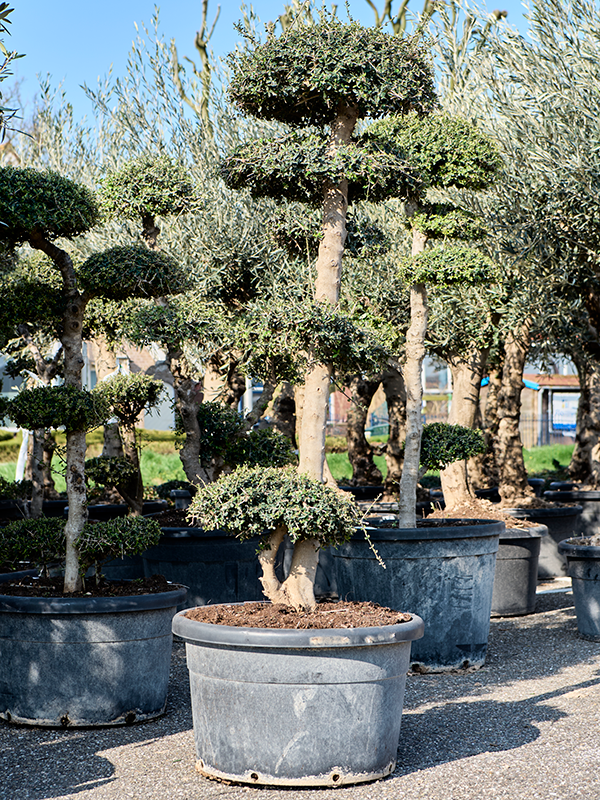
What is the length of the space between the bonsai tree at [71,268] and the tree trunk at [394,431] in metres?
7.16

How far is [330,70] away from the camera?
209 inches

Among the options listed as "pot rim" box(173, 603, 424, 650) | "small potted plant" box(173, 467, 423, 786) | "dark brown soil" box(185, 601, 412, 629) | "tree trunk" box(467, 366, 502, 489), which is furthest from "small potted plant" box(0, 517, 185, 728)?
"tree trunk" box(467, 366, 502, 489)

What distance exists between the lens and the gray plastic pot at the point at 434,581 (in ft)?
21.3

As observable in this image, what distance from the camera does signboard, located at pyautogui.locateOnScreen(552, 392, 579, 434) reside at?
3972cm

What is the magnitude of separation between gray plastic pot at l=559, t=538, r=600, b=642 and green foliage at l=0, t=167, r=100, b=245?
529 centimetres

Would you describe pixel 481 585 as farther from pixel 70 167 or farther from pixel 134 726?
pixel 70 167

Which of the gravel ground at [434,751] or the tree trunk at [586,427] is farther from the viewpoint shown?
the tree trunk at [586,427]

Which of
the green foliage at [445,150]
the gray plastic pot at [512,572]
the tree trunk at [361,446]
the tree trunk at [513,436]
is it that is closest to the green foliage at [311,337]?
the green foliage at [445,150]

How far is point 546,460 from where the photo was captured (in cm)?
3017

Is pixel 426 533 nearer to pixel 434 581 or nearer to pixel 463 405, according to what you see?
pixel 434 581

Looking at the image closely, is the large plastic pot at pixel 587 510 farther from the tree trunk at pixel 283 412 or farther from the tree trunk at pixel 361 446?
the tree trunk at pixel 283 412

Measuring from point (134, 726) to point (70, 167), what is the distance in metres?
9.62

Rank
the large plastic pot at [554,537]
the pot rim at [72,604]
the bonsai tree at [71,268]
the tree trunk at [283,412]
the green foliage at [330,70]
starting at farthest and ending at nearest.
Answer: the tree trunk at [283,412], the large plastic pot at [554,537], the bonsai tree at [71,268], the green foliage at [330,70], the pot rim at [72,604]

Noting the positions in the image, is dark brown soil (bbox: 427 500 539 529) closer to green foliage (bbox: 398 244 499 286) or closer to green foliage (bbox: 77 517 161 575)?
green foliage (bbox: 398 244 499 286)
